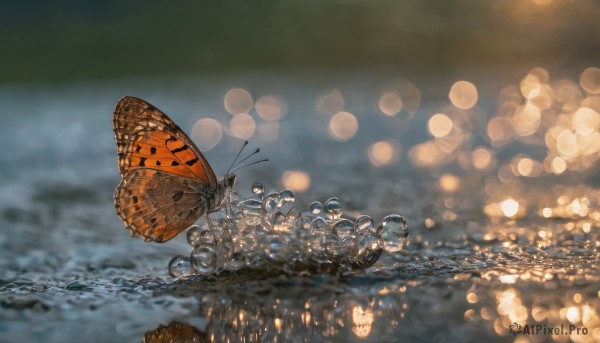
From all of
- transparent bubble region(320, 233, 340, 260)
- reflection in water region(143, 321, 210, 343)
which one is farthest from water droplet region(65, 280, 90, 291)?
transparent bubble region(320, 233, 340, 260)

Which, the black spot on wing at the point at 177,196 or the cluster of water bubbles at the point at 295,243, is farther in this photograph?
the black spot on wing at the point at 177,196

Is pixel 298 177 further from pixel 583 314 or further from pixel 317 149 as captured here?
pixel 583 314

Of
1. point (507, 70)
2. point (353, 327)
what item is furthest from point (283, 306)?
point (507, 70)

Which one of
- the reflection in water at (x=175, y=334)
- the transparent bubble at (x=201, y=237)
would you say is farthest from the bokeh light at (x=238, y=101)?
the reflection in water at (x=175, y=334)

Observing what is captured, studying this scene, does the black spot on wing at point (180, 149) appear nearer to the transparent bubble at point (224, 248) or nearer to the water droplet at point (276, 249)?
the transparent bubble at point (224, 248)

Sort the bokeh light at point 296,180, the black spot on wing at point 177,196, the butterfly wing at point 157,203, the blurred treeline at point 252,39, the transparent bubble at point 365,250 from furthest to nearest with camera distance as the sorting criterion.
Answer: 1. the blurred treeline at point 252,39
2. the bokeh light at point 296,180
3. the black spot on wing at point 177,196
4. the butterfly wing at point 157,203
5. the transparent bubble at point 365,250

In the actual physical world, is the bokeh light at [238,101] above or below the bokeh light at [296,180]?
above
